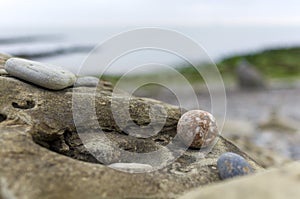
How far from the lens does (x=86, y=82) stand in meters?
5.56

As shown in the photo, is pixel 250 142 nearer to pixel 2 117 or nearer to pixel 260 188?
pixel 2 117

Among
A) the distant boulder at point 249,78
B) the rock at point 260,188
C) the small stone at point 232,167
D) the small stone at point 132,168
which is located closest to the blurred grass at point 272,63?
the distant boulder at point 249,78

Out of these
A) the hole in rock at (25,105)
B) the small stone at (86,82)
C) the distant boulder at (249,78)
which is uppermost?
the small stone at (86,82)

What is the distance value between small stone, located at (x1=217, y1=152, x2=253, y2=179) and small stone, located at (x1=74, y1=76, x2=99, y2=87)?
2.31 meters

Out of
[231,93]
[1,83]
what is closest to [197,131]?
[1,83]

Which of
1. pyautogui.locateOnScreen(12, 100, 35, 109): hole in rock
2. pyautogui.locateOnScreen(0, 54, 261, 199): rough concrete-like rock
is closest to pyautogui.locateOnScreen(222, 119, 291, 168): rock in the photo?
pyautogui.locateOnScreen(0, 54, 261, 199): rough concrete-like rock

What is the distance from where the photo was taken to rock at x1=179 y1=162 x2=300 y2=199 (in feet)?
8.86

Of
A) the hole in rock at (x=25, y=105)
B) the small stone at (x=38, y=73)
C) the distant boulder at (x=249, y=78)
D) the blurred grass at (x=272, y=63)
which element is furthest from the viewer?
the blurred grass at (x=272, y=63)

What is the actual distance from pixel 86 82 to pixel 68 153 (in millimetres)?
1446

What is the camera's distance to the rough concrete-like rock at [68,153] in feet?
10.7

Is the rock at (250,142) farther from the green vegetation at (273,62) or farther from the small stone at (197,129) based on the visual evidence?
the green vegetation at (273,62)

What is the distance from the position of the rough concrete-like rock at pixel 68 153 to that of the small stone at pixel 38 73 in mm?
85

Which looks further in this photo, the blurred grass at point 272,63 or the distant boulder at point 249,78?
the blurred grass at point 272,63

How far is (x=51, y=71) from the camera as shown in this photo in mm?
4867
